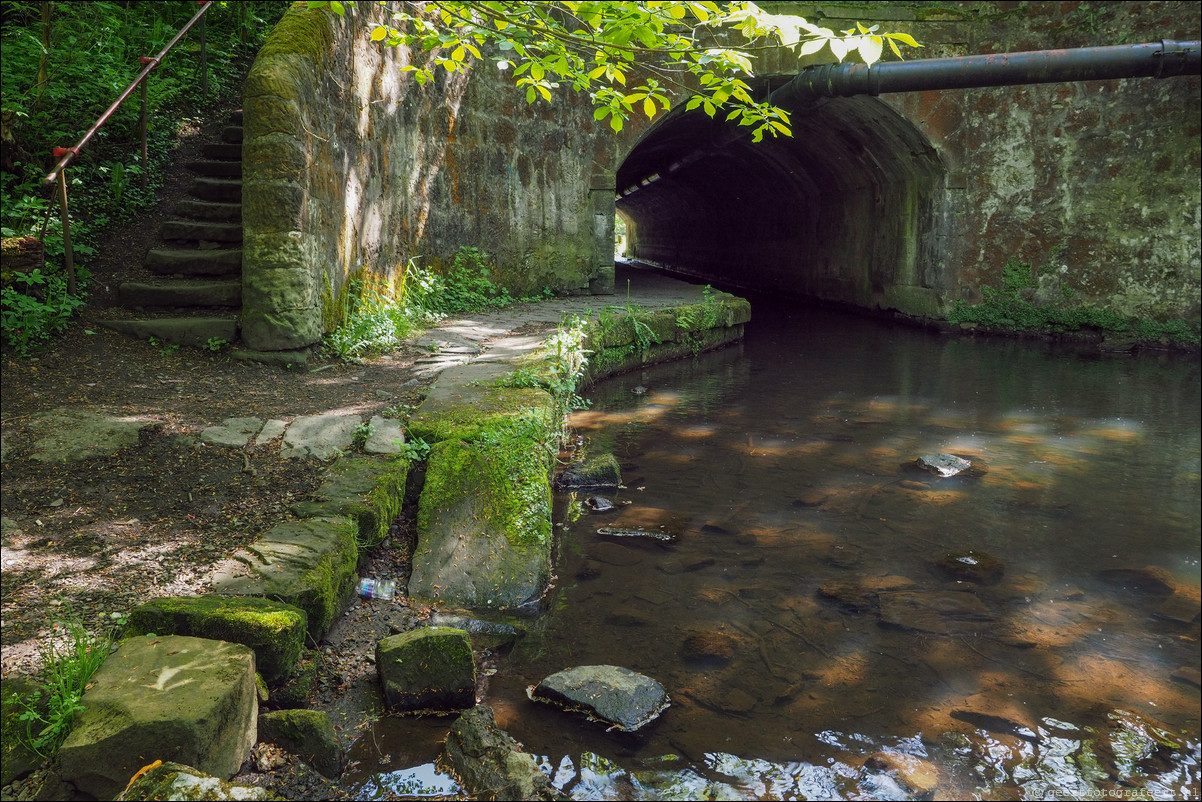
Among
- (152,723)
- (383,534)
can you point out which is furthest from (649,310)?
(152,723)

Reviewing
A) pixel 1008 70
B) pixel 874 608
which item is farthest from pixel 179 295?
pixel 1008 70

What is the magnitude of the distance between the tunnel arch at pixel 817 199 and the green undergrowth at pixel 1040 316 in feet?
1.81

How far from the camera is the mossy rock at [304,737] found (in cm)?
223

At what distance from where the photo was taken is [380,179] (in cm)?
729

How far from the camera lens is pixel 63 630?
234 cm

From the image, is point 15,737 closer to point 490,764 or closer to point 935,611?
point 490,764

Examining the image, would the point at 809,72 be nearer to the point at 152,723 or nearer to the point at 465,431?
the point at 465,431

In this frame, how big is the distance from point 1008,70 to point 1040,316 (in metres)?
3.34

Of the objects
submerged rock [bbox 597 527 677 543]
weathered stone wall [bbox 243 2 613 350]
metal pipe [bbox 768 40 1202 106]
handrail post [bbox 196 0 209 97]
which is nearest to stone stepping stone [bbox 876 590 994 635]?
submerged rock [bbox 597 527 677 543]

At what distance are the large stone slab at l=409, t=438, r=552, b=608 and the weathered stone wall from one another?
7.33 ft

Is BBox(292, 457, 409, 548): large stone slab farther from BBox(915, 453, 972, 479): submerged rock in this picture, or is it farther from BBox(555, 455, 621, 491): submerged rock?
BBox(915, 453, 972, 479): submerged rock

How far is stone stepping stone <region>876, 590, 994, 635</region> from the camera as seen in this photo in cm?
329

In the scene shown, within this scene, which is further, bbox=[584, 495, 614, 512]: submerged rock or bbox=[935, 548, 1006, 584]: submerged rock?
bbox=[584, 495, 614, 512]: submerged rock

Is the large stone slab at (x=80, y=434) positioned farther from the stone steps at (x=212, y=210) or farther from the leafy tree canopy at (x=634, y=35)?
the stone steps at (x=212, y=210)
